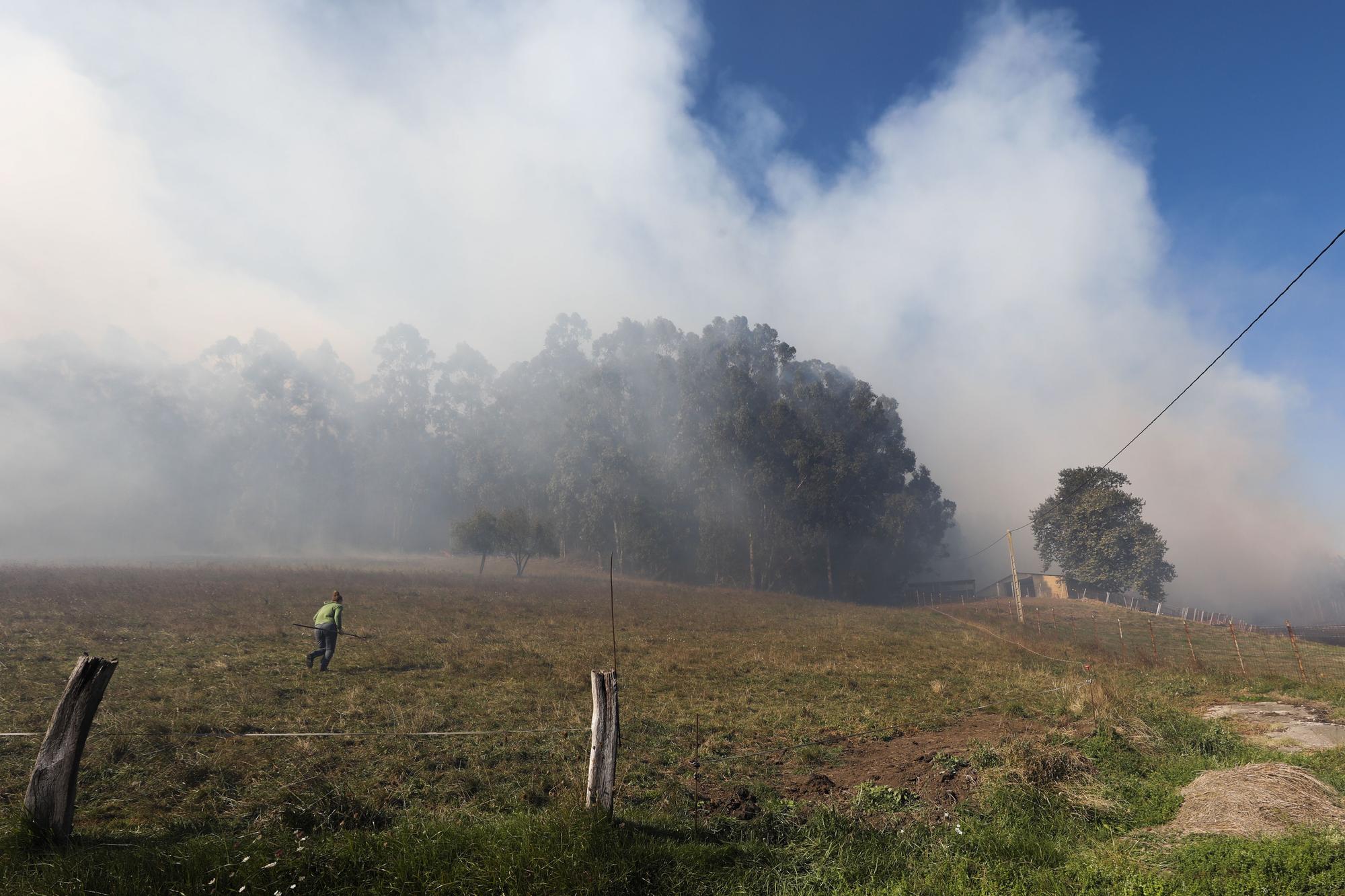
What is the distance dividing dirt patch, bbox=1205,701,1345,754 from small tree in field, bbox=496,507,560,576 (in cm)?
4282

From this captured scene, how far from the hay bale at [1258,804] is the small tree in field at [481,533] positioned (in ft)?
150

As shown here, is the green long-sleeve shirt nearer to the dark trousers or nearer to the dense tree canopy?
the dark trousers

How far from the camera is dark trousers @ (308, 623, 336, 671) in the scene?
13914mm

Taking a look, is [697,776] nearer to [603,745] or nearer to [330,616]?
[603,745]

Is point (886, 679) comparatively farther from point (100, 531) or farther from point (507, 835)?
point (100, 531)

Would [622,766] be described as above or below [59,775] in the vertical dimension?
below

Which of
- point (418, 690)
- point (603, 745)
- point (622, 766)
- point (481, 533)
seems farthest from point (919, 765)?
point (481, 533)

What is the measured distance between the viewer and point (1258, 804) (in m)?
6.45

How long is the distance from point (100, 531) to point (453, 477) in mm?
39302

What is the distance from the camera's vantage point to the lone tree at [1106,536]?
6022cm

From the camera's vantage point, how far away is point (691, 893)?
512 cm

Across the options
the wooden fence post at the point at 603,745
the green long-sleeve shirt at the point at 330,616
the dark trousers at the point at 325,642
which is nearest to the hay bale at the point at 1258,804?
the wooden fence post at the point at 603,745

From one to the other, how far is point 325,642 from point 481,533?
114 ft

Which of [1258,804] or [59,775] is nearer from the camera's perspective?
[59,775]
